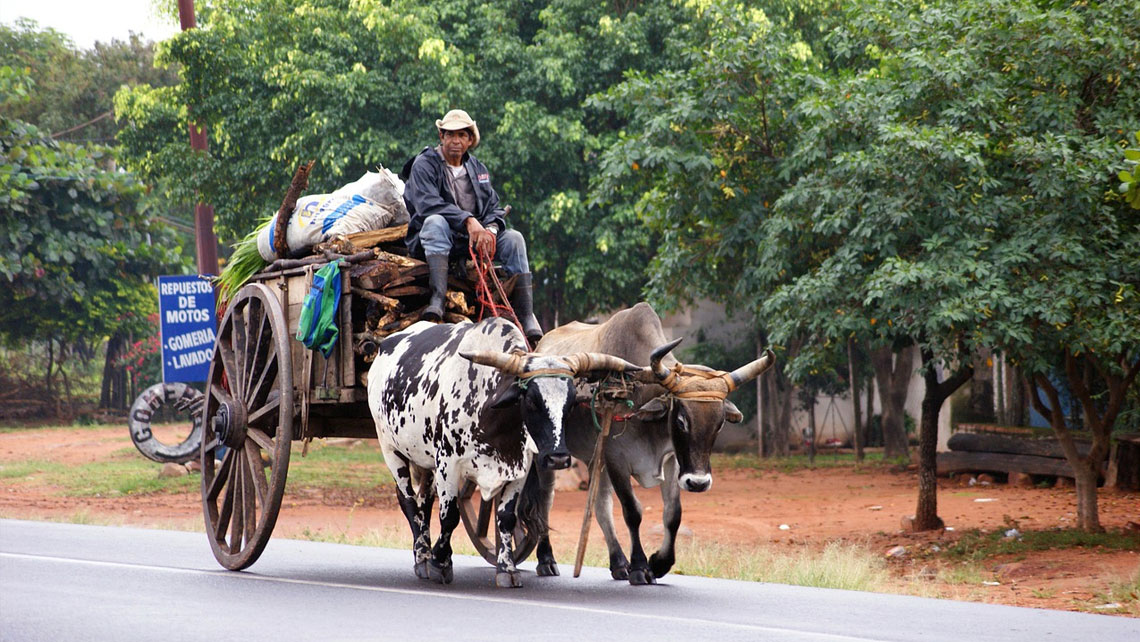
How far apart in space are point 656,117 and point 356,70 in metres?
6.05

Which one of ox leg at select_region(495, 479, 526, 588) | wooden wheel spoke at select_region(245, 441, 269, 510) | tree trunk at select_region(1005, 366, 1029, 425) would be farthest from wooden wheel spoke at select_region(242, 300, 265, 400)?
tree trunk at select_region(1005, 366, 1029, 425)

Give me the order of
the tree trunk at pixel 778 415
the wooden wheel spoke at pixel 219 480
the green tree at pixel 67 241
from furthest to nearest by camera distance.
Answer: the green tree at pixel 67 241
the tree trunk at pixel 778 415
the wooden wheel spoke at pixel 219 480

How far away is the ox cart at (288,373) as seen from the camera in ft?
30.2

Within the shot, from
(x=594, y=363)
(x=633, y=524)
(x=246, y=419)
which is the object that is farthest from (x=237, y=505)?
(x=594, y=363)

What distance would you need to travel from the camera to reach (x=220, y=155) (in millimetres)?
22859

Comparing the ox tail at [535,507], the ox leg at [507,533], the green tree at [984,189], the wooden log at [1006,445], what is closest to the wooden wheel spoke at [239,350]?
the ox tail at [535,507]

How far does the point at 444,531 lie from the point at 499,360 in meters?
1.47

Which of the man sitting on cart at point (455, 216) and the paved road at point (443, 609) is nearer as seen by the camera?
the paved road at point (443, 609)

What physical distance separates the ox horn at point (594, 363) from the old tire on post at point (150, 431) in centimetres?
1027

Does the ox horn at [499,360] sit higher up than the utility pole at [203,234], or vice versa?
the utility pole at [203,234]

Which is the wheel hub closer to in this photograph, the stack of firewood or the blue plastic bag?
the blue plastic bag

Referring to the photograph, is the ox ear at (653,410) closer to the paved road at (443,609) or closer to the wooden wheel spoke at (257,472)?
the paved road at (443,609)

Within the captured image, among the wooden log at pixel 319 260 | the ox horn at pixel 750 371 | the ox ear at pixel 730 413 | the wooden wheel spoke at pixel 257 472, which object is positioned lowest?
Answer: the wooden wheel spoke at pixel 257 472

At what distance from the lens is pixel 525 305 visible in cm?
968
